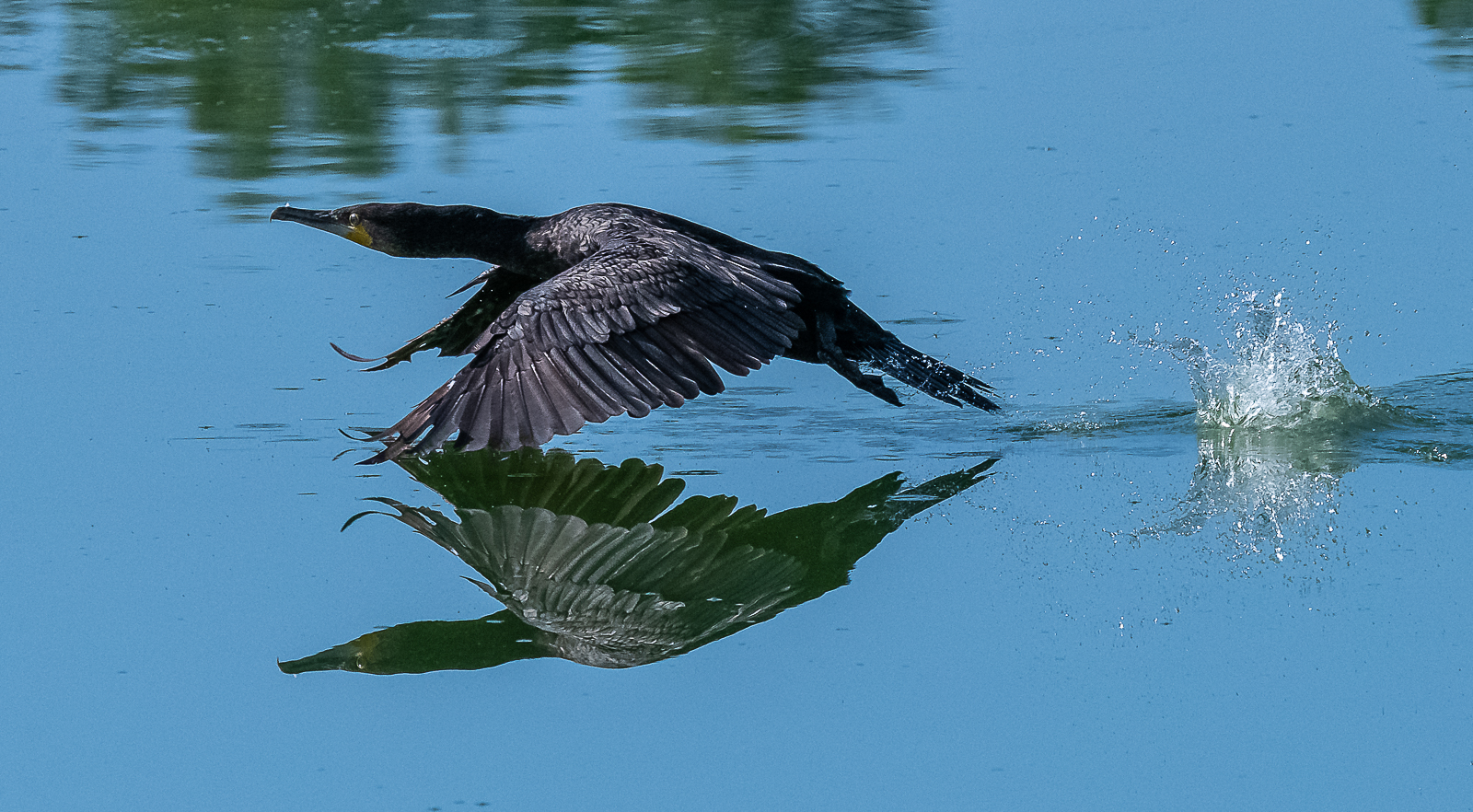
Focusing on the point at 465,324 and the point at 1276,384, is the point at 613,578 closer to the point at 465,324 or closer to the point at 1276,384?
the point at 465,324

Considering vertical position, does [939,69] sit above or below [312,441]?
above

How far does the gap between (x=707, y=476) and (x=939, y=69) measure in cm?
584

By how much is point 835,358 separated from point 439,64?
6.16 metres

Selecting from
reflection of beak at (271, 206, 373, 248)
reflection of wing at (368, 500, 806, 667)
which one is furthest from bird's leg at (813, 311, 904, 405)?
reflection of beak at (271, 206, 373, 248)

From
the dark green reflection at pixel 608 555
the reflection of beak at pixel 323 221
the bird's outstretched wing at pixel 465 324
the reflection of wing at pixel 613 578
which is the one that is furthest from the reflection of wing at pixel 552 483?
the reflection of beak at pixel 323 221

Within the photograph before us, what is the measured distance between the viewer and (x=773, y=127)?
10250 millimetres

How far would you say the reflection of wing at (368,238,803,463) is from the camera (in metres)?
5.25

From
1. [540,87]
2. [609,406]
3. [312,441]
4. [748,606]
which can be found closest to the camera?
[748,606]

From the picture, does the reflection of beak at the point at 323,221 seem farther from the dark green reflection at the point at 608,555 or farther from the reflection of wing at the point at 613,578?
the reflection of wing at the point at 613,578

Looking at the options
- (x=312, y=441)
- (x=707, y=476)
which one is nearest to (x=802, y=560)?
(x=707, y=476)

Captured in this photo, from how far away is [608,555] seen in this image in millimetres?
5352

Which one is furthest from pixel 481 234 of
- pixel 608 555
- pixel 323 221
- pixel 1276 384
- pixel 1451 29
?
pixel 1451 29

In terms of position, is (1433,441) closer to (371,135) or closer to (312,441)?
(312,441)

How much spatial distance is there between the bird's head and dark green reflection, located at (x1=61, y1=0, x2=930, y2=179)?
2.48 meters
